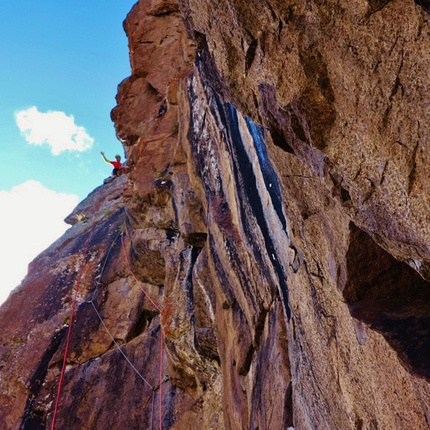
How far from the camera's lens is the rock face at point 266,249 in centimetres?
235

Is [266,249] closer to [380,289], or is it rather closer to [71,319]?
[380,289]

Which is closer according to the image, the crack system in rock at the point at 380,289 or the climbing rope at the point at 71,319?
the crack system in rock at the point at 380,289

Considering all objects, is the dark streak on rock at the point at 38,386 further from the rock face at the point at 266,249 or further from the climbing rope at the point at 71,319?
the climbing rope at the point at 71,319

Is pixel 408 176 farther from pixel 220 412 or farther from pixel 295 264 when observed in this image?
pixel 220 412

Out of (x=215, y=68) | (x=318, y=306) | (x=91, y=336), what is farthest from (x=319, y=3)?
(x=91, y=336)

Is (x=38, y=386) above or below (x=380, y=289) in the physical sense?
below

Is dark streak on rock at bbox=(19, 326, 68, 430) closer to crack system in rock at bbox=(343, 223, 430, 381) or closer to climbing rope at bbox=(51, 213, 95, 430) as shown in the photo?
climbing rope at bbox=(51, 213, 95, 430)

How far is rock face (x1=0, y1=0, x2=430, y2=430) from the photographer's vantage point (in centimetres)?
235

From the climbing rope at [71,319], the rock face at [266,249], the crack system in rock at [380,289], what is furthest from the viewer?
the climbing rope at [71,319]

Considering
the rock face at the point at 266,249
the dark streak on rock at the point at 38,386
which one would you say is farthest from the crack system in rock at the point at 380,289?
the dark streak on rock at the point at 38,386

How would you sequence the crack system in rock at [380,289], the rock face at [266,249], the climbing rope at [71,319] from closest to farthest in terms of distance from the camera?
1. the rock face at [266,249]
2. the crack system in rock at [380,289]
3. the climbing rope at [71,319]

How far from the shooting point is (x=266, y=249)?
5.45 metres

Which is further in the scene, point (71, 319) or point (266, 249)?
point (71, 319)

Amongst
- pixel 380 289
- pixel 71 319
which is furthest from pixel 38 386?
pixel 380 289
